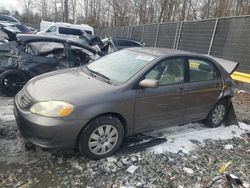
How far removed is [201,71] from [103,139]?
7.83 feet

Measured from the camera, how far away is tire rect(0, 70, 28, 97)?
6.29 m

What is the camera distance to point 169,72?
4.43m

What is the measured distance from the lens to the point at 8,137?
4254 mm

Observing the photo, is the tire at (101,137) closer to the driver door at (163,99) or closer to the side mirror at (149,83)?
the driver door at (163,99)

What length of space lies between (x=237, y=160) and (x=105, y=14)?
35.8 metres

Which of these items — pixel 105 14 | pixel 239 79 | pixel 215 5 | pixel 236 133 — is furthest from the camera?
pixel 105 14

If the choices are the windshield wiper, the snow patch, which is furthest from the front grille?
the snow patch

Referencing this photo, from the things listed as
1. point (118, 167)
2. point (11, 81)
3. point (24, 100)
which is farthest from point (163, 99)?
point (11, 81)

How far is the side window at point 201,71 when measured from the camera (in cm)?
476

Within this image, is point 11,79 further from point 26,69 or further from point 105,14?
point 105,14

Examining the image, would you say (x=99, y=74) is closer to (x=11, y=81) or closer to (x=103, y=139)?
(x=103, y=139)

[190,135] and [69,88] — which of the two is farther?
[190,135]

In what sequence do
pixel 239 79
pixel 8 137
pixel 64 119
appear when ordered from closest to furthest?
pixel 64 119 → pixel 8 137 → pixel 239 79

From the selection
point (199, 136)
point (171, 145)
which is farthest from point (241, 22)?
point (171, 145)
